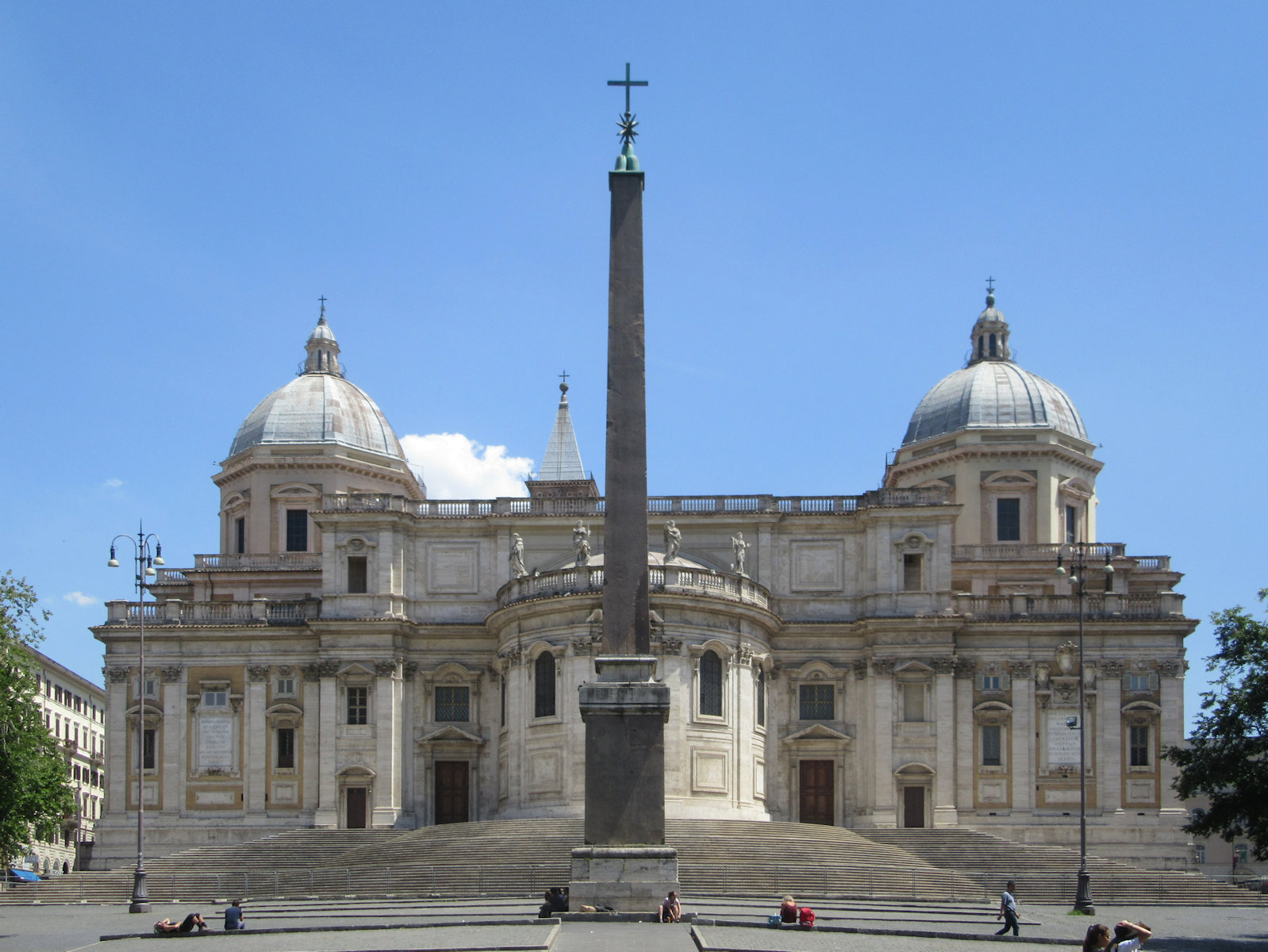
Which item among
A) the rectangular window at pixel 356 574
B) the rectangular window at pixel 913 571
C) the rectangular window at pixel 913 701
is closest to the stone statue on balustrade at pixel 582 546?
the rectangular window at pixel 356 574

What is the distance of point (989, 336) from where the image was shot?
76.2 metres

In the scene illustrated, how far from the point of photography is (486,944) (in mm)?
27000

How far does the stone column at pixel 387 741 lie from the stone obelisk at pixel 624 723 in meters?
32.4

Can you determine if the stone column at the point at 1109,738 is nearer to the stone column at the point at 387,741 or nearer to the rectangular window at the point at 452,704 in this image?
the rectangular window at the point at 452,704

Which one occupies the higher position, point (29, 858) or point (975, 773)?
point (975, 773)

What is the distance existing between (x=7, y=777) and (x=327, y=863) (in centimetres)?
1194

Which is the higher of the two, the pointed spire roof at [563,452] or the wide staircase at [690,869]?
the pointed spire roof at [563,452]

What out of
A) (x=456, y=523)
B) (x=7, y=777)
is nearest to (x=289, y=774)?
(x=456, y=523)

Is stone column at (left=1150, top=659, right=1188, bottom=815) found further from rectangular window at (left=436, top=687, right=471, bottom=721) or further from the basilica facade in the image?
rectangular window at (left=436, top=687, right=471, bottom=721)

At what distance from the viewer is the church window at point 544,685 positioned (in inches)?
2304

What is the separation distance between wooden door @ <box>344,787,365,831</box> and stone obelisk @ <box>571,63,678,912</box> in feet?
108

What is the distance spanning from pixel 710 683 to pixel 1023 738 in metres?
12.3

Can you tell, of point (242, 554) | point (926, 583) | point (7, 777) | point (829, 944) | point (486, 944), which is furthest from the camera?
point (242, 554)

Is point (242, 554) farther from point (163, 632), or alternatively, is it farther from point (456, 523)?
point (456, 523)
